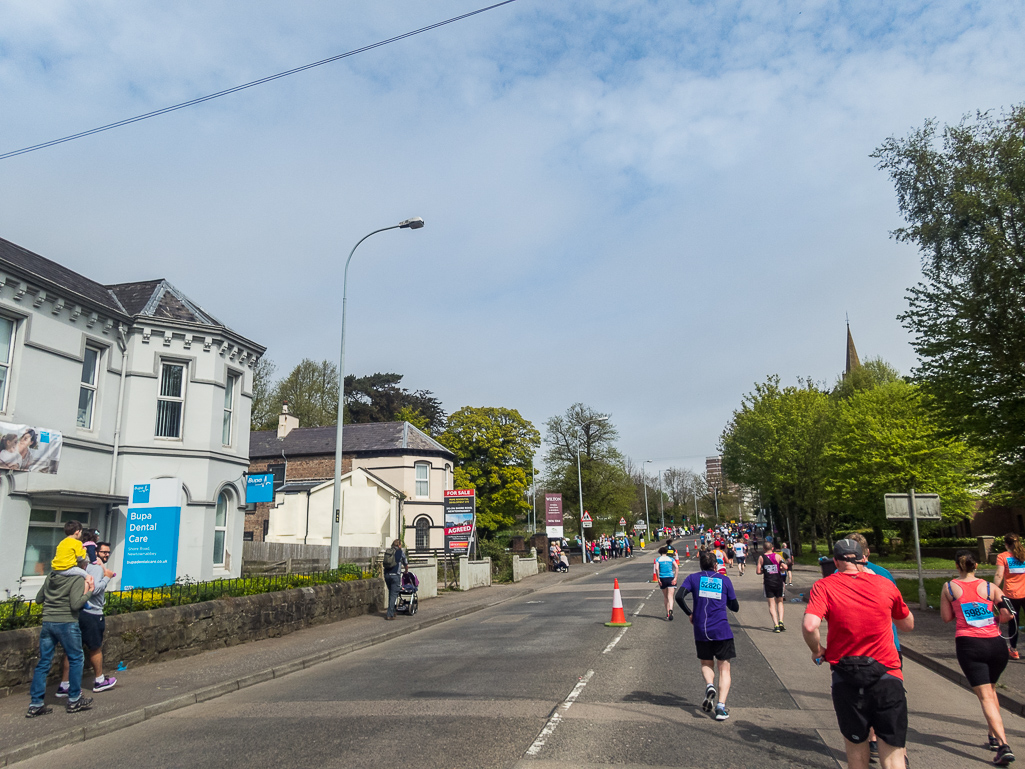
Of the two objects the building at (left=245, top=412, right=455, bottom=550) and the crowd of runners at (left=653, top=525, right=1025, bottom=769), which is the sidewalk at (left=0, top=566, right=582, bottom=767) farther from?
the building at (left=245, top=412, right=455, bottom=550)

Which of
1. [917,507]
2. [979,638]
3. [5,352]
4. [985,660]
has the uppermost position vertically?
[5,352]

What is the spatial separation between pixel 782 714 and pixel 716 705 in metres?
0.77

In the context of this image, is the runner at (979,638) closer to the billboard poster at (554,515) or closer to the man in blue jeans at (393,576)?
the man in blue jeans at (393,576)

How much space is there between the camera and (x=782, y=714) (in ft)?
23.8

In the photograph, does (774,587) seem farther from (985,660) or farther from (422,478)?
(422,478)

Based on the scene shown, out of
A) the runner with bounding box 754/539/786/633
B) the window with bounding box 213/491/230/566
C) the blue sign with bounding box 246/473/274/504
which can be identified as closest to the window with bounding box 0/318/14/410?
the window with bounding box 213/491/230/566

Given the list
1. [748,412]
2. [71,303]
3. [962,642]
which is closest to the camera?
[962,642]

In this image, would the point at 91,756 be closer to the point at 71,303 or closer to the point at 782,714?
the point at 782,714

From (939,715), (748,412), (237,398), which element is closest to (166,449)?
(237,398)

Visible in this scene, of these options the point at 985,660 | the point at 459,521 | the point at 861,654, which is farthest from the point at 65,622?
the point at 459,521

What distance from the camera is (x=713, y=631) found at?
24.0 ft

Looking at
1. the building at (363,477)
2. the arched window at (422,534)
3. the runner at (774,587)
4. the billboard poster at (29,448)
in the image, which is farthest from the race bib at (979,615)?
the arched window at (422,534)

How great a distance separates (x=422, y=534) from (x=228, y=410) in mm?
26694

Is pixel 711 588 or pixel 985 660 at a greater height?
pixel 711 588
